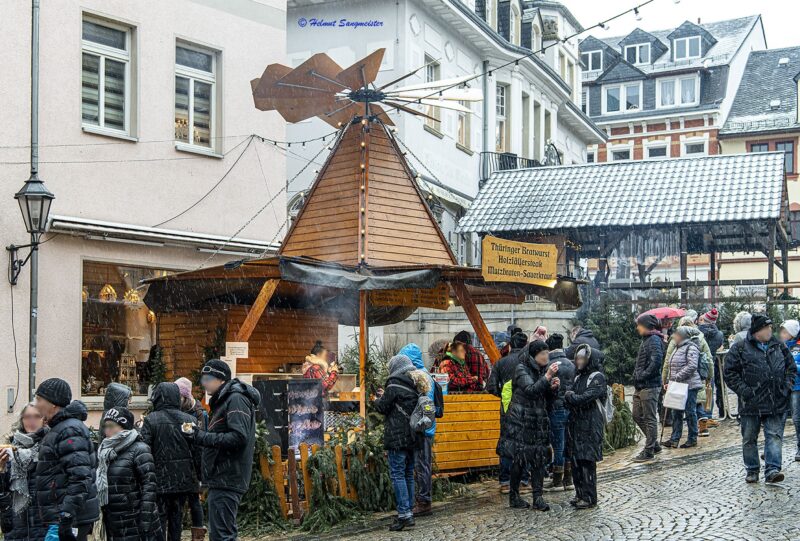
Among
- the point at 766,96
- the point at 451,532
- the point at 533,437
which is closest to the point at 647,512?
the point at 533,437

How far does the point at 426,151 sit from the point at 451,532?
1788 centimetres

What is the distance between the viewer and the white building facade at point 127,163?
15.5m

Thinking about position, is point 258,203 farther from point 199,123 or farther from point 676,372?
point 676,372

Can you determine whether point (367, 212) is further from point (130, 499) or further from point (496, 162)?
point (496, 162)

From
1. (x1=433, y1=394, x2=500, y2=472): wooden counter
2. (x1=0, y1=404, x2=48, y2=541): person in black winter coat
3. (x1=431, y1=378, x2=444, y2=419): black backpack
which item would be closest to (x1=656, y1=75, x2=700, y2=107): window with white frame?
(x1=433, y1=394, x2=500, y2=472): wooden counter

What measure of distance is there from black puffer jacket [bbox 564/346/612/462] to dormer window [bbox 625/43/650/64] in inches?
1858

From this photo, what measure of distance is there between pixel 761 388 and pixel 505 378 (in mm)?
2651

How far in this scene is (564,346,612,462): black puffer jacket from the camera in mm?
11281

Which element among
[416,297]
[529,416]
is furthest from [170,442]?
[416,297]

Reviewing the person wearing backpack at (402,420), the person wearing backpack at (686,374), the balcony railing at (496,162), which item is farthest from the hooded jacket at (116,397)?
the balcony railing at (496,162)

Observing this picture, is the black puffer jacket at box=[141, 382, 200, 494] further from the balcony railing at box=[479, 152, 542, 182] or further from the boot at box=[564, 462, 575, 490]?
the balcony railing at box=[479, 152, 542, 182]

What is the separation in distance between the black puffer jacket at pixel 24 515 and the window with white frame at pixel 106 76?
30.5 feet

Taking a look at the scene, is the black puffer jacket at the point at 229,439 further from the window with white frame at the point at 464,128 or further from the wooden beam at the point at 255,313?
the window with white frame at the point at 464,128

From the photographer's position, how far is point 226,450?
8461 mm
